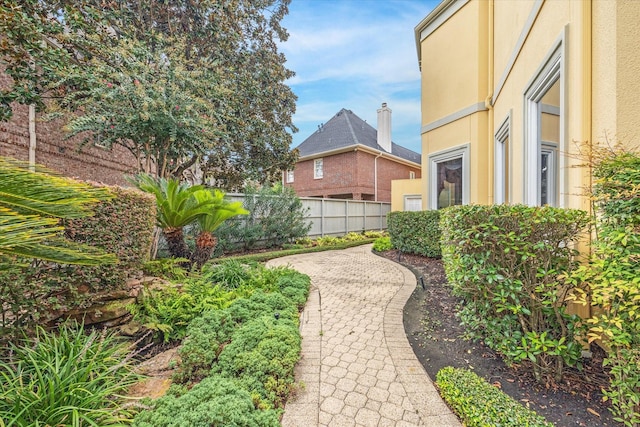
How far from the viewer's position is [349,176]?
19.1m

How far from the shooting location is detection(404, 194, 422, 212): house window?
14352 millimetres

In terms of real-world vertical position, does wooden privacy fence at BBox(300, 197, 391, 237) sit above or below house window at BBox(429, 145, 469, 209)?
below

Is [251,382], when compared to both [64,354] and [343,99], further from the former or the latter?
[343,99]

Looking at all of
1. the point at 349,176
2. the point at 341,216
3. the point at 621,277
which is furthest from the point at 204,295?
the point at 349,176

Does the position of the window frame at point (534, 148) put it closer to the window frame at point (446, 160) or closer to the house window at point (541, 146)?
the house window at point (541, 146)

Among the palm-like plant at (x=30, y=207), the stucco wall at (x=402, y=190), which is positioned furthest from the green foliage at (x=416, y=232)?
the palm-like plant at (x=30, y=207)

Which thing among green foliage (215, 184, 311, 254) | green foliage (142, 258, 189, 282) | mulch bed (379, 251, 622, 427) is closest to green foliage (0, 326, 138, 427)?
green foliage (142, 258, 189, 282)

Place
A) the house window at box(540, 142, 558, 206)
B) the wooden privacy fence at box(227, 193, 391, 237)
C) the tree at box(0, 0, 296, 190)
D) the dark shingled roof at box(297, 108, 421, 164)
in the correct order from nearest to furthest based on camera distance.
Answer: the house window at box(540, 142, 558, 206) → the tree at box(0, 0, 296, 190) → the wooden privacy fence at box(227, 193, 391, 237) → the dark shingled roof at box(297, 108, 421, 164)

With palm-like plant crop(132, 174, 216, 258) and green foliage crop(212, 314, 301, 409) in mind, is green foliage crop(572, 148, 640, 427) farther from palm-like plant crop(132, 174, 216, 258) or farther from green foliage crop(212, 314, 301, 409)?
palm-like plant crop(132, 174, 216, 258)

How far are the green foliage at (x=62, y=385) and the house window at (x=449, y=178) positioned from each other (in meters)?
7.60

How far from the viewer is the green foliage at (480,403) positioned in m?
1.92

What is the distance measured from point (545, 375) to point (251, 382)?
2460 millimetres

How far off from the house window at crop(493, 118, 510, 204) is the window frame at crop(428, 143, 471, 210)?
74cm

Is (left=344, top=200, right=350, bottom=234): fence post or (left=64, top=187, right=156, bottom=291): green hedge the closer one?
(left=64, top=187, right=156, bottom=291): green hedge
